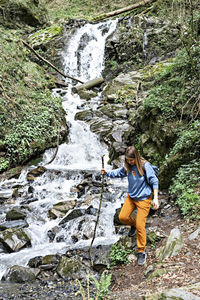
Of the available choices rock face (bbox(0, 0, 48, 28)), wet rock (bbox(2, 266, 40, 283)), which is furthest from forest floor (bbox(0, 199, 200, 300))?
rock face (bbox(0, 0, 48, 28))

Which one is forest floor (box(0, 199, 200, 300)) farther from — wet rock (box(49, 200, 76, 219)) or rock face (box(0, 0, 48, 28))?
rock face (box(0, 0, 48, 28))

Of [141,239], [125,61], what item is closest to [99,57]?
[125,61]

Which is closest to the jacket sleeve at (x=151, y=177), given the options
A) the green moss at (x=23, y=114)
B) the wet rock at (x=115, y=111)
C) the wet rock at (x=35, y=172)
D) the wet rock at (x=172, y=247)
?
the wet rock at (x=172, y=247)

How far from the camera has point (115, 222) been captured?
232 inches

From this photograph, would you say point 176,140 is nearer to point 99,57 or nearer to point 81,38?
point 99,57

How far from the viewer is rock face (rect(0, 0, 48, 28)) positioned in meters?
20.9

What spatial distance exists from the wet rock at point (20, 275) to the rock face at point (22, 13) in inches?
898

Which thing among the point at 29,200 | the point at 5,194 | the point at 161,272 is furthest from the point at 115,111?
the point at 161,272

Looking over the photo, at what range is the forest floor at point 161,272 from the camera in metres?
2.84

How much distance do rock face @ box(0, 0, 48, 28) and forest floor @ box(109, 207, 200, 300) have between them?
2367cm

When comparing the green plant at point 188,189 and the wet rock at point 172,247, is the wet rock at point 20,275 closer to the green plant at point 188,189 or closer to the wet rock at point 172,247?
the wet rock at point 172,247

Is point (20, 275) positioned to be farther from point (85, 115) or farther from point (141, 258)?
point (85, 115)

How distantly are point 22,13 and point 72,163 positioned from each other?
18805 millimetres

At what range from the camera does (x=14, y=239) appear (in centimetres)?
540
